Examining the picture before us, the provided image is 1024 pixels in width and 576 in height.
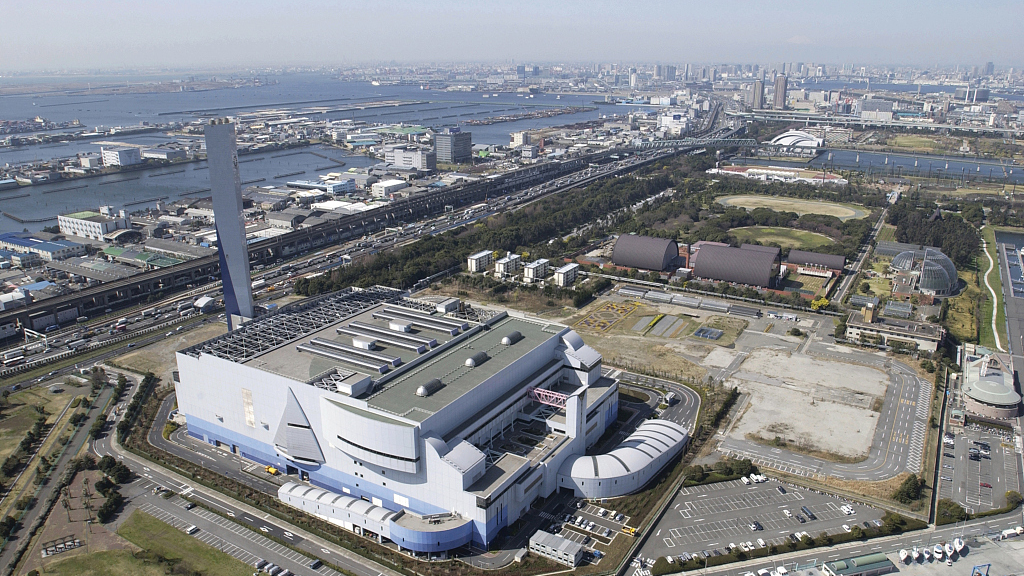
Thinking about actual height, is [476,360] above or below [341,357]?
below

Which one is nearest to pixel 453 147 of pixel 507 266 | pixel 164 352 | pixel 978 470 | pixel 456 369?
pixel 507 266

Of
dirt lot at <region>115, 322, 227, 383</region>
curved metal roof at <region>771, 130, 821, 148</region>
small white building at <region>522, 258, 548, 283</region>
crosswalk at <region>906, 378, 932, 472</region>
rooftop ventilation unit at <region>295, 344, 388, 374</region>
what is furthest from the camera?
curved metal roof at <region>771, 130, 821, 148</region>

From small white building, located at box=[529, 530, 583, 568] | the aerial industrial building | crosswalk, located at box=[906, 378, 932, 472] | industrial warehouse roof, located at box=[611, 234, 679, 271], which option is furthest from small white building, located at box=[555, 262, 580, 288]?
small white building, located at box=[529, 530, 583, 568]

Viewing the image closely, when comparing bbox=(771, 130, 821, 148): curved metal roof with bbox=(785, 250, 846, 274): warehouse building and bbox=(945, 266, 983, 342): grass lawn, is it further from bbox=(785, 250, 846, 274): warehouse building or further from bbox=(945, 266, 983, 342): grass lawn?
bbox=(785, 250, 846, 274): warehouse building

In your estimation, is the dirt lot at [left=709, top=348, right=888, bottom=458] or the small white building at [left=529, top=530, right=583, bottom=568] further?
the dirt lot at [left=709, top=348, right=888, bottom=458]

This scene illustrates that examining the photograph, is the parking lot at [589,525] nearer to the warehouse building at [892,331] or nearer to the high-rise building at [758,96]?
the warehouse building at [892,331]

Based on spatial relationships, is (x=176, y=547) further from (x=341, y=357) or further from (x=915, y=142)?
(x=915, y=142)
